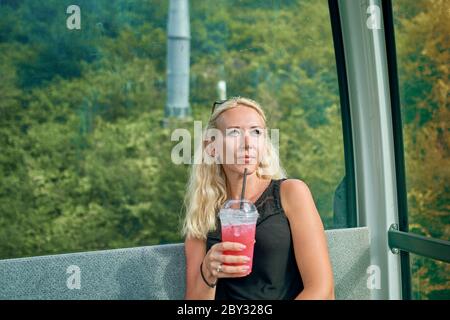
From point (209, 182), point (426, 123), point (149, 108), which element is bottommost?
point (209, 182)

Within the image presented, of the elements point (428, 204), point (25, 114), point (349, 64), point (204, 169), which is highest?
point (349, 64)

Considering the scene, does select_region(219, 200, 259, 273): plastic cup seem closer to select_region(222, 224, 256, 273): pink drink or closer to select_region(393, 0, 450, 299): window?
select_region(222, 224, 256, 273): pink drink

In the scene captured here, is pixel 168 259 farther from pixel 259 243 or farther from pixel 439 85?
pixel 439 85

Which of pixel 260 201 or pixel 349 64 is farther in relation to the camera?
pixel 349 64

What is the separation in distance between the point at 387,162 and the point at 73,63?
166 centimetres

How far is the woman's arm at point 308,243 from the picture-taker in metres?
1.95

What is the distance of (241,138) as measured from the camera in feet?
6.94

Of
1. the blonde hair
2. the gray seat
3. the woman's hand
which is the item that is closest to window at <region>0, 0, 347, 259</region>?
the gray seat

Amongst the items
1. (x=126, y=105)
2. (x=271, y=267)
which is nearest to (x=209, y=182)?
(x=271, y=267)

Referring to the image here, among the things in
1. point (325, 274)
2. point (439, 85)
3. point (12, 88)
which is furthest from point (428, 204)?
point (12, 88)

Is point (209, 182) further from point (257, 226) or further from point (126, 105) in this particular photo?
point (126, 105)

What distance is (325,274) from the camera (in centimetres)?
196

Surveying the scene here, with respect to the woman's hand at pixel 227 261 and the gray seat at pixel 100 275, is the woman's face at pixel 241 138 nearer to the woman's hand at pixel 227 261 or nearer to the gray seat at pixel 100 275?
the woman's hand at pixel 227 261

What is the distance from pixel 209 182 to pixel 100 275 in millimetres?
570
